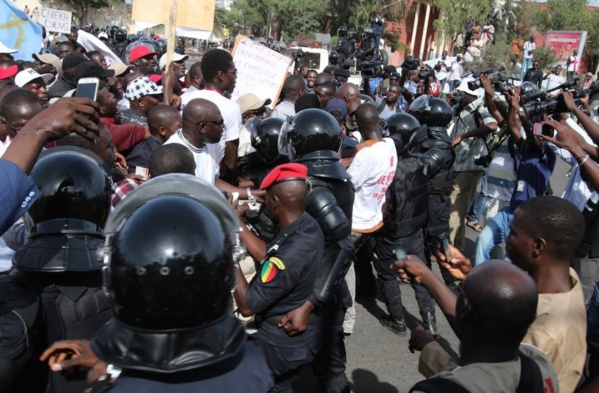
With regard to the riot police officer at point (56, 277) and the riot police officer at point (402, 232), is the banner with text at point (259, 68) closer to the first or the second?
the riot police officer at point (402, 232)

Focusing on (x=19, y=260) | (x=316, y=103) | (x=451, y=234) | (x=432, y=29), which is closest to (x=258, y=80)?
(x=316, y=103)

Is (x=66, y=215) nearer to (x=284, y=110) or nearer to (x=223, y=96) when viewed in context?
(x=223, y=96)

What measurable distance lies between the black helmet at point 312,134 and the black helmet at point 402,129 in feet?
5.47

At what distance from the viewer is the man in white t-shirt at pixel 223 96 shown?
4363 millimetres

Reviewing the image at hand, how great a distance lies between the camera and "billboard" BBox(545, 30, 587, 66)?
2403 centimetres

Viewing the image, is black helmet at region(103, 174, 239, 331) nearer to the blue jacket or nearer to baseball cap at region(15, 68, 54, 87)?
the blue jacket

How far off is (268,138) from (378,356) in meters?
2.02

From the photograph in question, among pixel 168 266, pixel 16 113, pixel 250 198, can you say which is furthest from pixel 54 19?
pixel 168 266

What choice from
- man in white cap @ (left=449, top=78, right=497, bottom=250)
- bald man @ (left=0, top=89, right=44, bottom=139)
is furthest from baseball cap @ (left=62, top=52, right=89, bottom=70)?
man in white cap @ (left=449, top=78, right=497, bottom=250)

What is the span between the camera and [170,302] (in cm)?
125

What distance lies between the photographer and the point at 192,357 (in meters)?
1.26

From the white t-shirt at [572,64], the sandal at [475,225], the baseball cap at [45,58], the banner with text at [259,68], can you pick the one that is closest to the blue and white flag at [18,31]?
the baseball cap at [45,58]

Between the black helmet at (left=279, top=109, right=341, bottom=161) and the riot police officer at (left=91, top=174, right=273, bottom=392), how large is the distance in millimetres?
2363

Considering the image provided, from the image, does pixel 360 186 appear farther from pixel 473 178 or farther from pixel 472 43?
pixel 472 43
